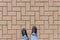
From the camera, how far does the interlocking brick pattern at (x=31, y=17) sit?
3.01 metres

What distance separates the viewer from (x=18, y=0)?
3021 millimetres

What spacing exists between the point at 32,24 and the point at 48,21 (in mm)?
263

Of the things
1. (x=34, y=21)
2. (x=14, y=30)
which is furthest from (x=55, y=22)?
(x=14, y=30)

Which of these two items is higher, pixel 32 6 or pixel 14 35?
pixel 32 6

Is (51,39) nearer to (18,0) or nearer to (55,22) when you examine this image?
(55,22)

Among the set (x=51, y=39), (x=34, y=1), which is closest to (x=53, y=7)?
(x=34, y=1)

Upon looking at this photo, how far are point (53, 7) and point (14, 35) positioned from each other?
0.77 metres

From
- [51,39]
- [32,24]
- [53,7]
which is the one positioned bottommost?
[51,39]

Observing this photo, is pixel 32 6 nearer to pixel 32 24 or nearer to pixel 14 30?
pixel 32 24

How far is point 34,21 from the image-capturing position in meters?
3.02

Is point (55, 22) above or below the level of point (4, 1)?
below

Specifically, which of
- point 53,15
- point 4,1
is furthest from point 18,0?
point 53,15

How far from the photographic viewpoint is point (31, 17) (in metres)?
3.02

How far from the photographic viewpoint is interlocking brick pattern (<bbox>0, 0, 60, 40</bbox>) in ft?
9.88
